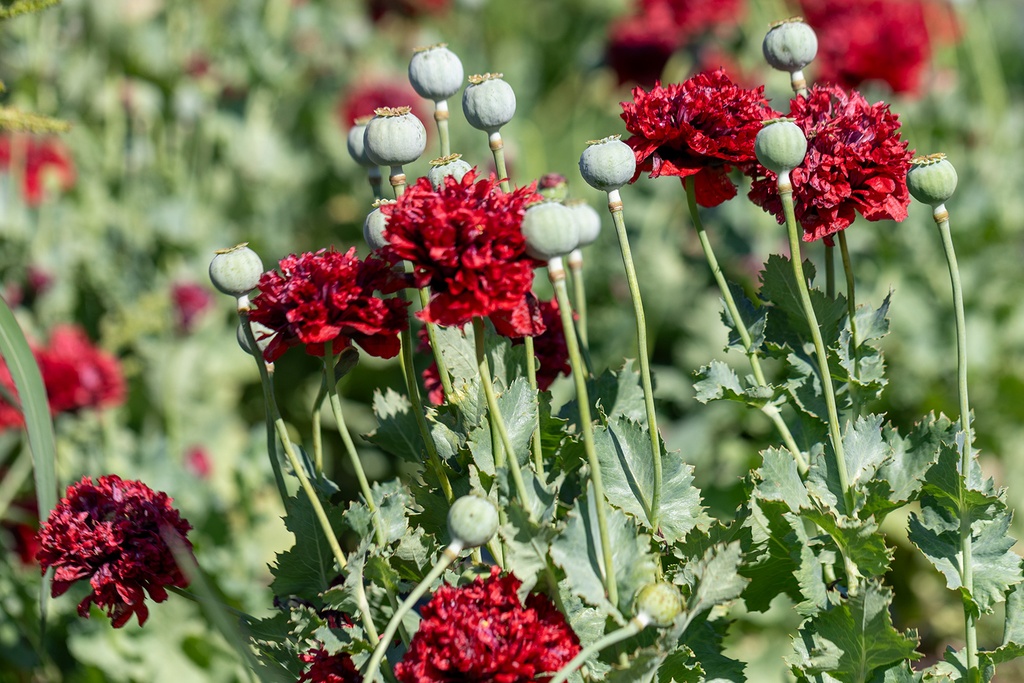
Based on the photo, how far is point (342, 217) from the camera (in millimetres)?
3084

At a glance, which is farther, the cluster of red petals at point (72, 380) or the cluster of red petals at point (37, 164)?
the cluster of red petals at point (37, 164)

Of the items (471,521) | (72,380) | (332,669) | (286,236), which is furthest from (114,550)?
(286,236)

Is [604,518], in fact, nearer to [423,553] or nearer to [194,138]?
[423,553]

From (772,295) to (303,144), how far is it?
251 cm

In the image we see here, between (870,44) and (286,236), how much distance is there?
1.59 meters

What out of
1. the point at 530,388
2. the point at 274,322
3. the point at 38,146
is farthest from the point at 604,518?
the point at 38,146

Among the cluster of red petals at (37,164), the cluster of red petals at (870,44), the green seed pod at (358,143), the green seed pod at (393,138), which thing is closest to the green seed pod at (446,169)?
the green seed pod at (393,138)

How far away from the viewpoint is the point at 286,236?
2.86m

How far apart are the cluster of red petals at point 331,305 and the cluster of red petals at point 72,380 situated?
41.3 inches

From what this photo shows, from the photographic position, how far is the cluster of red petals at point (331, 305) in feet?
2.74

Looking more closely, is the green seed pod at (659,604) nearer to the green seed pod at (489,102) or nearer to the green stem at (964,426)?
the green stem at (964,426)

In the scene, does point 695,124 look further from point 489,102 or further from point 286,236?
point 286,236

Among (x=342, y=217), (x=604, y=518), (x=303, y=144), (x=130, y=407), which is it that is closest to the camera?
(x=604, y=518)

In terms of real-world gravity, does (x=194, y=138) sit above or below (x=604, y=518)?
above
